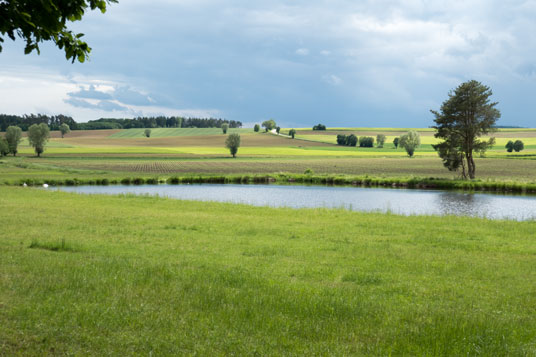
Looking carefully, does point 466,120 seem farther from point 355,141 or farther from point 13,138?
point 13,138

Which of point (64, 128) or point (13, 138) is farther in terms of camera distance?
point (64, 128)

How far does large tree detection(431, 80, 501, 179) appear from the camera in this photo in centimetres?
6462

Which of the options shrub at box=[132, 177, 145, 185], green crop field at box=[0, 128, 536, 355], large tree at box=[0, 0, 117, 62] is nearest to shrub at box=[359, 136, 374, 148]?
shrub at box=[132, 177, 145, 185]

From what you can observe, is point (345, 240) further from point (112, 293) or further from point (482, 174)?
point (482, 174)

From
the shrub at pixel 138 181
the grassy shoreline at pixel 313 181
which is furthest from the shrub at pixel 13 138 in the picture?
the shrub at pixel 138 181

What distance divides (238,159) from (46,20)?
113 metres

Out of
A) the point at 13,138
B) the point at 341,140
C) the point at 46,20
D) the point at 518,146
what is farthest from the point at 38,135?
the point at 518,146

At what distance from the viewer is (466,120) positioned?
6575 cm

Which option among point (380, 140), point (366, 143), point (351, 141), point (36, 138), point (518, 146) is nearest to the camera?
point (36, 138)

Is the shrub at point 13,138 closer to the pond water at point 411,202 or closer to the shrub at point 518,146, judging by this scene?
the pond water at point 411,202

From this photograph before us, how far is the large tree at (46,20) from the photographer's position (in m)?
7.27

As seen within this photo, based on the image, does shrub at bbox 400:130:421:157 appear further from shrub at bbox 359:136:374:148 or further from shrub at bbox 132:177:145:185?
shrub at bbox 132:177:145:185

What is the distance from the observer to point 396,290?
10570 millimetres

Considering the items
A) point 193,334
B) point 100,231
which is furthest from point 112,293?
point 100,231
